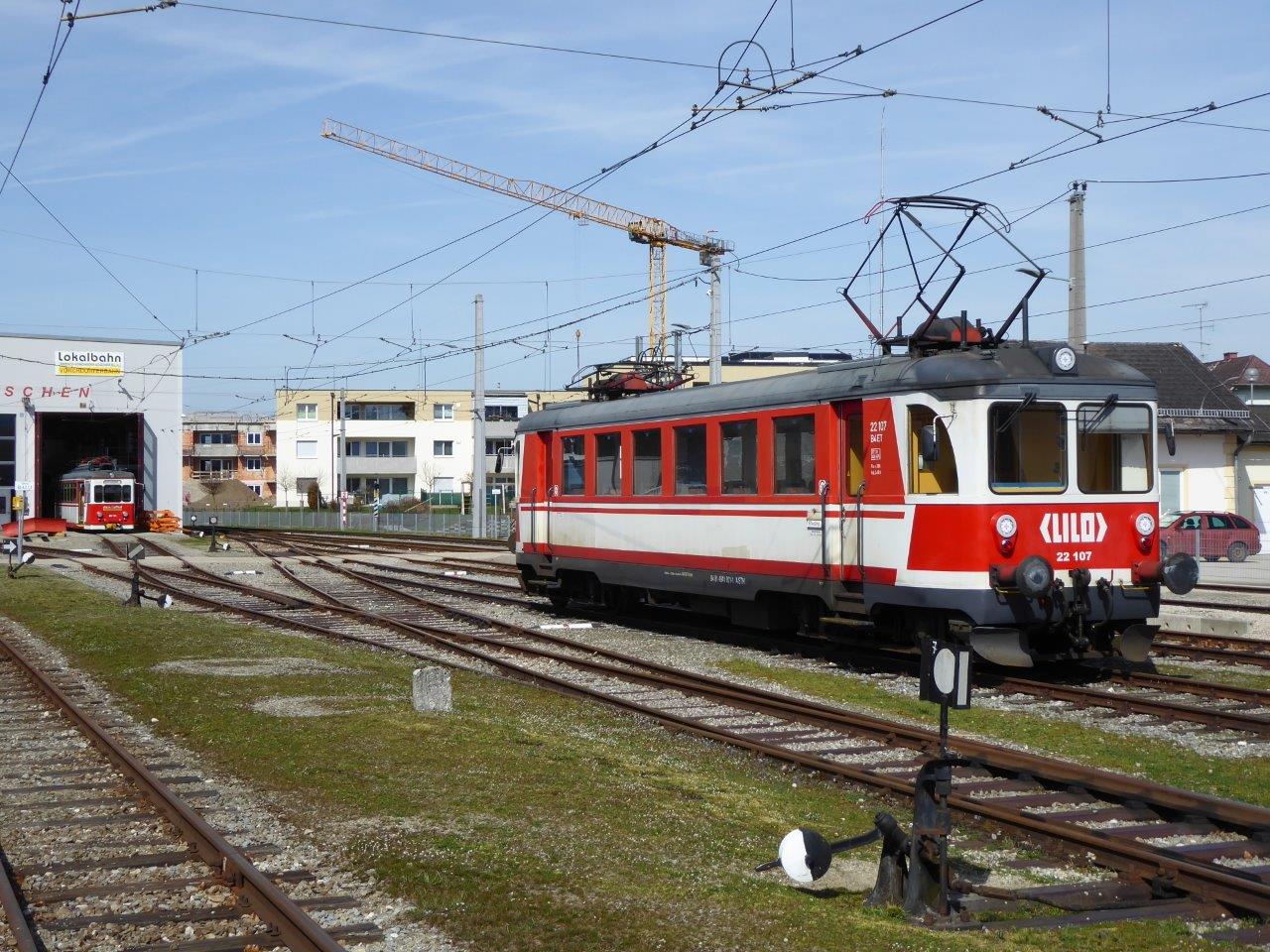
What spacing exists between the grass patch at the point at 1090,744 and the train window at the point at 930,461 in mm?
2182

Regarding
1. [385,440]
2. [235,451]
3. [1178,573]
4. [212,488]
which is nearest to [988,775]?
[1178,573]

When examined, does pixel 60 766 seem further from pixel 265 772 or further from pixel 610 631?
pixel 610 631

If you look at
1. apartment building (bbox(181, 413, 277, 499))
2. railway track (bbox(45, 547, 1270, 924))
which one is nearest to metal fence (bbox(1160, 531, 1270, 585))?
railway track (bbox(45, 547, 1270, 924))

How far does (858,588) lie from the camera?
15070mm

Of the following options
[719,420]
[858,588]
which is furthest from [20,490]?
[858,588]

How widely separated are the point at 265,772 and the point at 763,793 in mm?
3598

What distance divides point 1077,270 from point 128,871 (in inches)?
790

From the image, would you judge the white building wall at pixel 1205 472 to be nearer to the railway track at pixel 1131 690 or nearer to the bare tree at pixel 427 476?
the railway track at pixel 1131 690

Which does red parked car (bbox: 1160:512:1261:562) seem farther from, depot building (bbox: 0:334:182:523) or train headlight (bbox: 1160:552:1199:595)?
depot building (bbox: 0:334:182:523)

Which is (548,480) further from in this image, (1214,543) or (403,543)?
(403,543)

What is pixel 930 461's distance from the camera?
1376 centimetres

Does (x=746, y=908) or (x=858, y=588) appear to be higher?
(x=858, y=588)

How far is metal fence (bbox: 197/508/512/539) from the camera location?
60062mm

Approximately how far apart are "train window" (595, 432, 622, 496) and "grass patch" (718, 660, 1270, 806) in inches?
247
